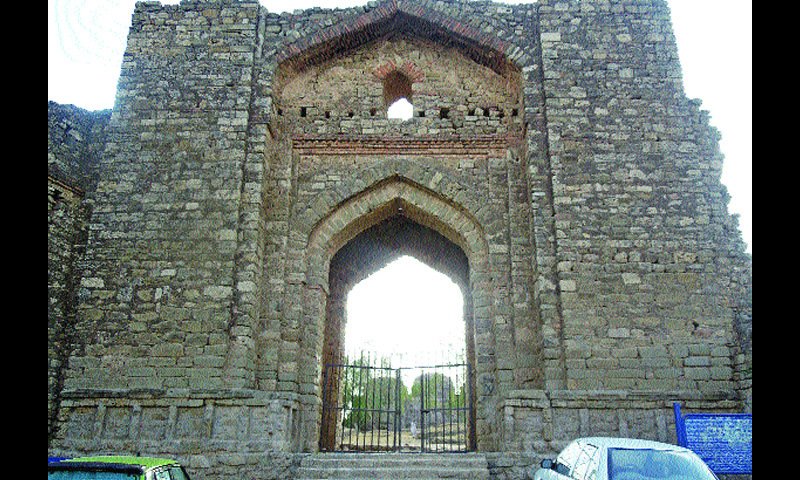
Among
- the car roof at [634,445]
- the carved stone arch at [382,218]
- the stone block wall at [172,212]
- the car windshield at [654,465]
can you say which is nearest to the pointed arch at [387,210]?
the carved stone arch at [382,218]

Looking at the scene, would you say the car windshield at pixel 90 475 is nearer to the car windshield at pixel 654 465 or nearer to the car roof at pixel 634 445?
the car windshield at pixel 654 465

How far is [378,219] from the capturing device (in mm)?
9820

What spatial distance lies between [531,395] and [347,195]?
4069 millimetres

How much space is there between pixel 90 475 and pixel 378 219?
6400 mm

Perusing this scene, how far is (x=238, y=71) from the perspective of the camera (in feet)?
30.7

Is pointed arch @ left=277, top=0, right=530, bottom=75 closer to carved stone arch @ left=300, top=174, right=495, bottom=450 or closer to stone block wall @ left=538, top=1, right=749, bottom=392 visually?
stone block wall @ left=538, top=1, right=749, bottom=392

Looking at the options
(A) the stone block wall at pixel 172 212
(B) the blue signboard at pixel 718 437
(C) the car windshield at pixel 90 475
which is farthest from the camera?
(A) the stone block wall at pixel 172 212

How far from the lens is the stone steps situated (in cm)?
703

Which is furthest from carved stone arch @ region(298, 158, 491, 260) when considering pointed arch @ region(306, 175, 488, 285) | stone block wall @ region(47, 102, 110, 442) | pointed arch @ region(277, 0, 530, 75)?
stone block wall @ region(47, 102, 110, 442)

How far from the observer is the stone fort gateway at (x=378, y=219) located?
7.44 m

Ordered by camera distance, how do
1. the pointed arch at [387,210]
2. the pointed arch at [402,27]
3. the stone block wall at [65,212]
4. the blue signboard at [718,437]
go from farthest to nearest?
1. the pointed arch at [402,27]
2. the pointed arch at [387,210]
3. the stone block wall at [65,212]
4. the blue signboard at [718,437]

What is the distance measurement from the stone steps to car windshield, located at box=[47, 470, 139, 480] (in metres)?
3.50

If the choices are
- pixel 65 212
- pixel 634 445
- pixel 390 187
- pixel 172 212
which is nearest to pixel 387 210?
pixel 390 187
